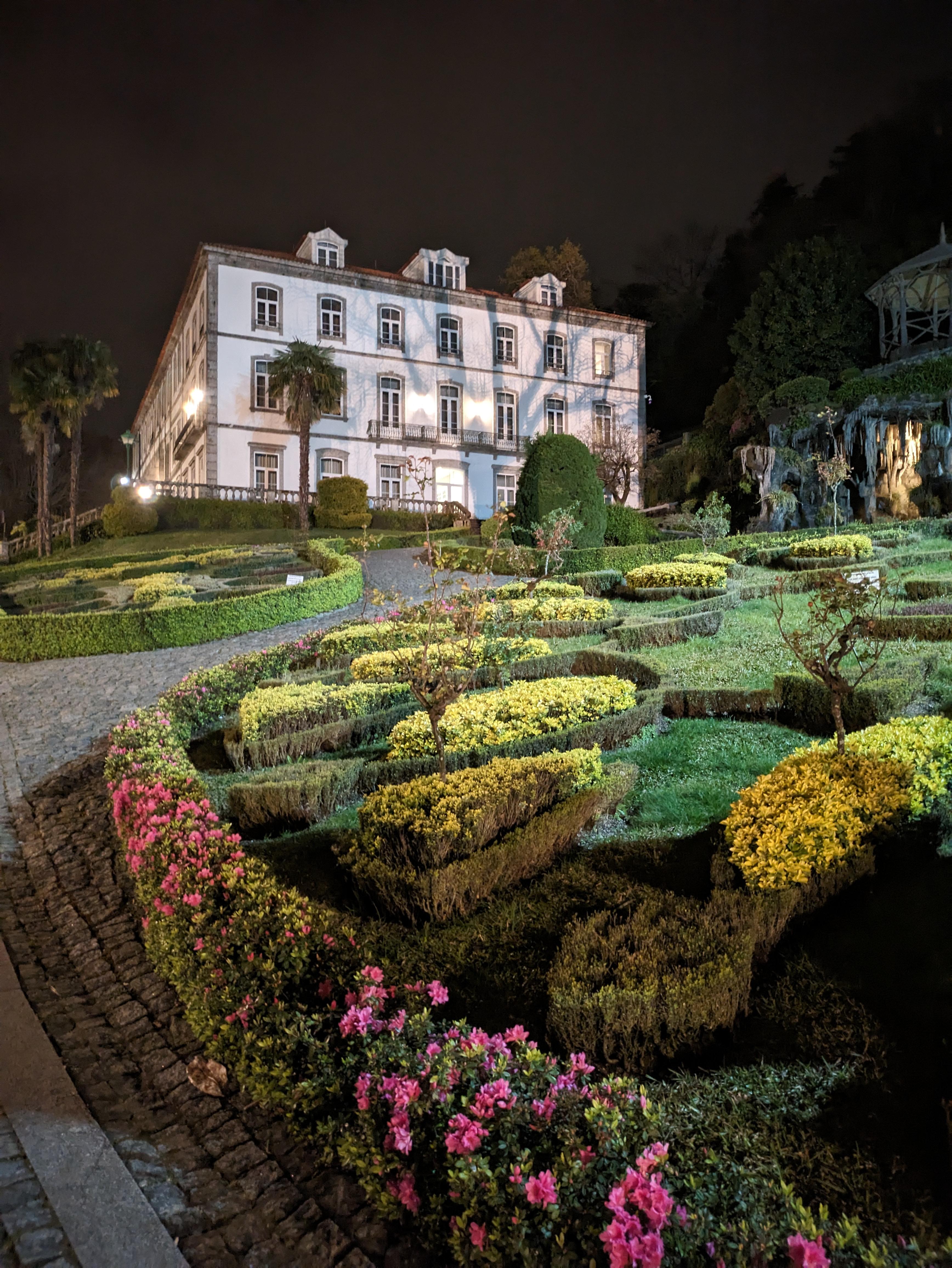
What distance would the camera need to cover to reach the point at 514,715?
21.6ft

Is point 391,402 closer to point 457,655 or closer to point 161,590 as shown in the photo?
point 161,590

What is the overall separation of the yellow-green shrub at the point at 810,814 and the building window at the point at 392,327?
35028 mm

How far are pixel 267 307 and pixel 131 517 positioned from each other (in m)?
11.0

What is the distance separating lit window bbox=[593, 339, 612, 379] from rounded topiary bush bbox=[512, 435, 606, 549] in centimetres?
2405

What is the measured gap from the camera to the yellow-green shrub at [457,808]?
434cm

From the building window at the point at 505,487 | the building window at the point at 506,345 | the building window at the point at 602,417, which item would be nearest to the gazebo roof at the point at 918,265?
the building window at the point at 602,417

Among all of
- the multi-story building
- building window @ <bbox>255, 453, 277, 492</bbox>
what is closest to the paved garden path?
the multi-story building

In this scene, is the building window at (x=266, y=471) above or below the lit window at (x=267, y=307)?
below

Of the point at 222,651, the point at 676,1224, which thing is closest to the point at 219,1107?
the point at 676,1224

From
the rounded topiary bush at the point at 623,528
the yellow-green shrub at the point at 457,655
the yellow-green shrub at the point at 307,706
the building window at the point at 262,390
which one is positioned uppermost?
the building window at the point at 262,390

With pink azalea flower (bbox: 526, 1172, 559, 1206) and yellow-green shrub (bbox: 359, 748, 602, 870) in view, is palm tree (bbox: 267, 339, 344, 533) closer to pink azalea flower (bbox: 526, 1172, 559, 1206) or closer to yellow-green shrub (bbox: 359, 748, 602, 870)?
yellow-green shrub (bbox: 359, 748, 602, 870)

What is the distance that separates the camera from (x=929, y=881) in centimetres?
401

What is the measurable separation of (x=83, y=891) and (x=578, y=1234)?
4.09 metres

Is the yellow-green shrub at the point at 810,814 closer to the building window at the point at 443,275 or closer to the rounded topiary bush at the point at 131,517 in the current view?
the rounded topiary bush at the point at 131,517
